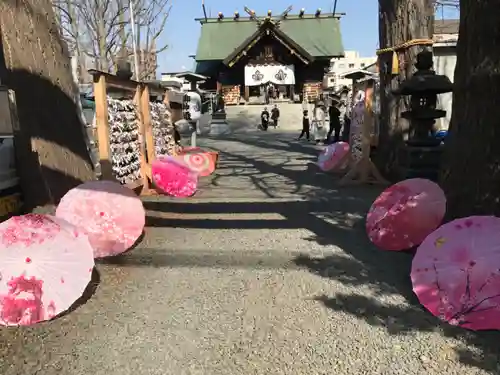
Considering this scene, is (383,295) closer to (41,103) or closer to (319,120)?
(41,103)

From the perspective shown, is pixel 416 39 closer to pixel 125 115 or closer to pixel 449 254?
pixel 125 115

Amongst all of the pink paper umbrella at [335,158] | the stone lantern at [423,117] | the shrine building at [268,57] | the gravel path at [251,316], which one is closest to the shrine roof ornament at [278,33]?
the shrine building at [268,57]

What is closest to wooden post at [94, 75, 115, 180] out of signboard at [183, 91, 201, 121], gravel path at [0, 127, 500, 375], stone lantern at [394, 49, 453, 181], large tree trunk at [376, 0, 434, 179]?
gravel path at [0, 127, 500, 375]

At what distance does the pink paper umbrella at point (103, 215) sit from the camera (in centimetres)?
413

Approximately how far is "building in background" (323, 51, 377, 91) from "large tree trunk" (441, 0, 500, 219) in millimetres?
17834

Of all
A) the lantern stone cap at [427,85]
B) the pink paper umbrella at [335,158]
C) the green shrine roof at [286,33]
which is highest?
the green shrine roof at [286,33]

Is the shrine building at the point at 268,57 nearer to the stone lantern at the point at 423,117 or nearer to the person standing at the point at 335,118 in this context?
the person standing at the point at 335,118

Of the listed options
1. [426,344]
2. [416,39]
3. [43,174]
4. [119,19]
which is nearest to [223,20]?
[119,19]

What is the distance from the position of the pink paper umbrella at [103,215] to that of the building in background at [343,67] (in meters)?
18.5

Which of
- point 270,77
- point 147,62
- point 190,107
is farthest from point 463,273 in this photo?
point 147,62

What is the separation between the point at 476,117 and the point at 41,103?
4259 mm

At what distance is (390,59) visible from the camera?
8.29m

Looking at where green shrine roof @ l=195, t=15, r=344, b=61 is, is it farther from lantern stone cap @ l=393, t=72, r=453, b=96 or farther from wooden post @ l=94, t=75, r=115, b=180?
wooden post @ l=94, t=75, r=115, b=180

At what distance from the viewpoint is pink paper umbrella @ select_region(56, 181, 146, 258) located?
4133mm
